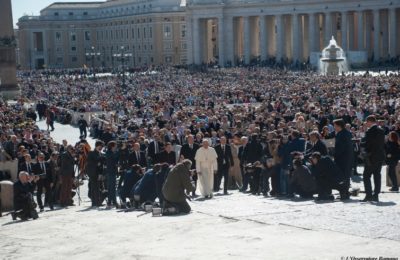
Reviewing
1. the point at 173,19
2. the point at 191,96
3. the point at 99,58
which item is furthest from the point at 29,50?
the point at 191,96

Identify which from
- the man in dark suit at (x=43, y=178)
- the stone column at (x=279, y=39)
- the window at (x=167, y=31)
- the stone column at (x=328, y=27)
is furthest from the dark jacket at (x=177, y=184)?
the window at (x=167, y=31)

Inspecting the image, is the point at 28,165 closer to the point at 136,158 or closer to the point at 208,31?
the point at 136,158

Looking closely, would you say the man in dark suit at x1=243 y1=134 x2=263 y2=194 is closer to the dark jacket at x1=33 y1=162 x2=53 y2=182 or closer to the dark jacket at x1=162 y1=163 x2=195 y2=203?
the dark jacket at x1=162 y1=163 x2=195 y2=203

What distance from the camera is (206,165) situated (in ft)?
57.7

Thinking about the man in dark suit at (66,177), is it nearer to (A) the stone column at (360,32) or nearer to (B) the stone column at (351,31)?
(A) the stone column at (360,32)

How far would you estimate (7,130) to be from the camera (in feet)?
89.6

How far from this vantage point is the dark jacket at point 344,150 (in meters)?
15.3

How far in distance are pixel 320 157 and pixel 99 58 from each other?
12648 cm

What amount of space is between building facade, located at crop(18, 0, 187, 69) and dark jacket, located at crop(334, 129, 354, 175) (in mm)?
110716

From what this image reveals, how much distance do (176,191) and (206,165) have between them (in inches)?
107

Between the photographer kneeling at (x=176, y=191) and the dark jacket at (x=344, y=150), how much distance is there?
285cm

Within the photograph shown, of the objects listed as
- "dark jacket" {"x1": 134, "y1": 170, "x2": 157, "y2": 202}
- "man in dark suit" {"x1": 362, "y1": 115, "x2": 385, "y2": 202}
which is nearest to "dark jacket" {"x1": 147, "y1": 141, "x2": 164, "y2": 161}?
"dark jacket" {"x1": 134, "y1": 170, "x2": 157, "y2": 202}

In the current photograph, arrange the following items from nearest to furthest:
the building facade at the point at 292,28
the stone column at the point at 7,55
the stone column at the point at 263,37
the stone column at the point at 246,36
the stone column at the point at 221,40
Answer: the stone column at the point at 7,55 < the building facade at the point at 292,28 < the stone column at the point at 263,37 < the stone column at the point at 246,36 < the stone column at the point at 221,40

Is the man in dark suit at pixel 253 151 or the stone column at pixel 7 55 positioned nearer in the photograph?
the man in dark suit at pixel 253 151
